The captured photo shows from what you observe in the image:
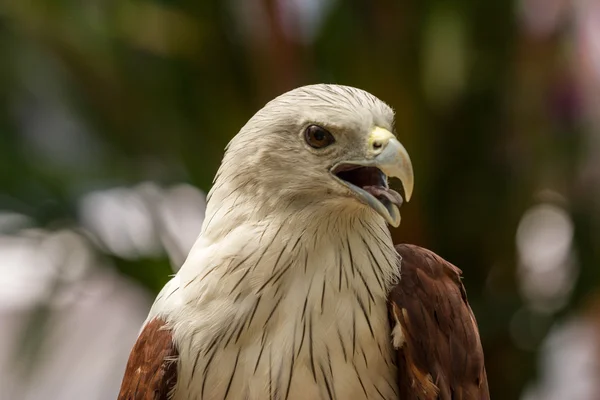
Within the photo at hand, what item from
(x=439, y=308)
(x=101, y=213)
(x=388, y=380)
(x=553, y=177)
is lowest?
(x=101, y=213)

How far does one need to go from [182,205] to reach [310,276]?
98.3 inches

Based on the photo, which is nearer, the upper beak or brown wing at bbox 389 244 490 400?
the upper beak

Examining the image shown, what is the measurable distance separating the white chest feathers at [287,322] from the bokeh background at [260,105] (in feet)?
6.25

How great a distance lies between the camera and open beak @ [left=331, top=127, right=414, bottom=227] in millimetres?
1670

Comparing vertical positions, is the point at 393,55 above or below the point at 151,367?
above

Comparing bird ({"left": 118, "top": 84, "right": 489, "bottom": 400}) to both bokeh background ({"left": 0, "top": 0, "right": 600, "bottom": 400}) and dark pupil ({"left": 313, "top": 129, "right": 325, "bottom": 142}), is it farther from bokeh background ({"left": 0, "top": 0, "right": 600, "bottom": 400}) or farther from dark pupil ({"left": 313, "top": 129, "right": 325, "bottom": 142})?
→ bokeh background ({"left": 0, "top": 0, "right": 600, "bottom": 400})

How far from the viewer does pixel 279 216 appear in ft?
5.95

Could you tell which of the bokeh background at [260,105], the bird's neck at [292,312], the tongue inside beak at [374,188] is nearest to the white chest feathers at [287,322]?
the bird's neck at [292,312]

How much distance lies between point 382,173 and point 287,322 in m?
0.36

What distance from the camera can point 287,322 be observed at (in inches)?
69.8

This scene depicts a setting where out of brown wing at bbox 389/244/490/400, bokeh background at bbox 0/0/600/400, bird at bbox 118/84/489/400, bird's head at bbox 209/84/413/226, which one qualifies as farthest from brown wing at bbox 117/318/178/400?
bokeh background at bbox 0/0/600/400

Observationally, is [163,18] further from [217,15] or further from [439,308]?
[439,308]

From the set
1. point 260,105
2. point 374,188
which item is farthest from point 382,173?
point 260,105

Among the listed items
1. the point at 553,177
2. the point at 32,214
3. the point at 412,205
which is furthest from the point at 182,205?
the point at 553,177
